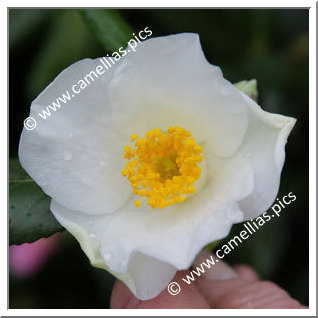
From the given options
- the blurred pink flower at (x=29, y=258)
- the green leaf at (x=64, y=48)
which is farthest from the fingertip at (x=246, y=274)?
the green leaf at (x=64, y=48)

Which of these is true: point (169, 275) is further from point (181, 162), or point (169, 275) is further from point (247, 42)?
point (247, 42)

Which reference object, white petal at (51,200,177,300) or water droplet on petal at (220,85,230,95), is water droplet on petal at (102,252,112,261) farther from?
water droplet on petal at (220,85,230,95)

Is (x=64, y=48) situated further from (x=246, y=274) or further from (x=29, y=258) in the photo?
(x=246, y=274)

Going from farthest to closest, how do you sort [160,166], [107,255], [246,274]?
[246,274] < [160,166] < [107,255]

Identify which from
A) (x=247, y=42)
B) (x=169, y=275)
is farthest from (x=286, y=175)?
(x=169, y=275)

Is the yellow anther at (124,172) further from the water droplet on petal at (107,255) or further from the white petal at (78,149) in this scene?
the water droplet on petal at (107,255)

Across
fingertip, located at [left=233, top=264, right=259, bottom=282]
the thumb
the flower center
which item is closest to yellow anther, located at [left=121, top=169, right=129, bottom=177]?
the flower center

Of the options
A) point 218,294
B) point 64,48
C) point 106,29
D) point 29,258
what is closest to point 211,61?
point 64,48
